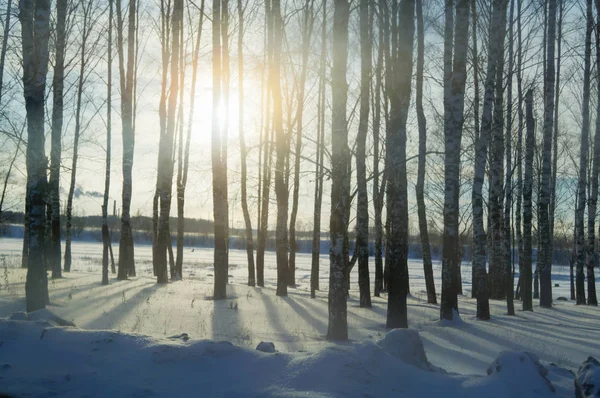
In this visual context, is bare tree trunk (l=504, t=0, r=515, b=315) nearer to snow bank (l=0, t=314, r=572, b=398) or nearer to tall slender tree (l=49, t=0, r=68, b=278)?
snow bank (l=0, t=314, r=572, b=398)

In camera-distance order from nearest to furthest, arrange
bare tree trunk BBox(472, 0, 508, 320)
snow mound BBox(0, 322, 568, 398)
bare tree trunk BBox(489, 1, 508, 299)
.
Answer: snow mound BBox(0, 322, 568, 398) → bare tree trunk BBox(472, 0, 508, 320) → bare tree trunk BBox(489, 1, 508, 299)

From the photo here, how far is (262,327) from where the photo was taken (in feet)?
28.0

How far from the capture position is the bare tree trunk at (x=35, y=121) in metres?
7.98

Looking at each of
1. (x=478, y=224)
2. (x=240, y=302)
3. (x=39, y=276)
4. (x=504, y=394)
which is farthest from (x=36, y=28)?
(x=478, y=224)

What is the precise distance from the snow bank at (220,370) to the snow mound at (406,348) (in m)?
0.01

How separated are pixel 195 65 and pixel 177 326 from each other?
561 inches

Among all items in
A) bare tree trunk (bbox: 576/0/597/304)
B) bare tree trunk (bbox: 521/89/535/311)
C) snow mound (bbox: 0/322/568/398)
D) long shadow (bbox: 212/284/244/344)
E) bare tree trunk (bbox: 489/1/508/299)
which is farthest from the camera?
bare tree trunk (bbox: 576/0/597/304)

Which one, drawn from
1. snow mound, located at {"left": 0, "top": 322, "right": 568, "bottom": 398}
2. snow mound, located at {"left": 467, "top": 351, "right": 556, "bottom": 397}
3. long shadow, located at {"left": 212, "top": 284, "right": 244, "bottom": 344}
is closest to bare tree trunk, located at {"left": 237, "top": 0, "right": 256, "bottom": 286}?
long shadow, located at {"left": 212, "top": 284, "right": 244, "bottom": 344}

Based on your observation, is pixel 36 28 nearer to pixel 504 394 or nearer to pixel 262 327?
pixel 262 327

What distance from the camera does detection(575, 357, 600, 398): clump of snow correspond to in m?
A: 3.87

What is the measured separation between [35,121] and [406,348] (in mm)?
7370

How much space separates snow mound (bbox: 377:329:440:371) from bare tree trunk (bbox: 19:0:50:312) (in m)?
6.40

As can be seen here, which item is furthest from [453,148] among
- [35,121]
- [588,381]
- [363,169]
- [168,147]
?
[168,147]

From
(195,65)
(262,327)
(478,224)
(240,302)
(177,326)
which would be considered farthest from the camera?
(195,65)
